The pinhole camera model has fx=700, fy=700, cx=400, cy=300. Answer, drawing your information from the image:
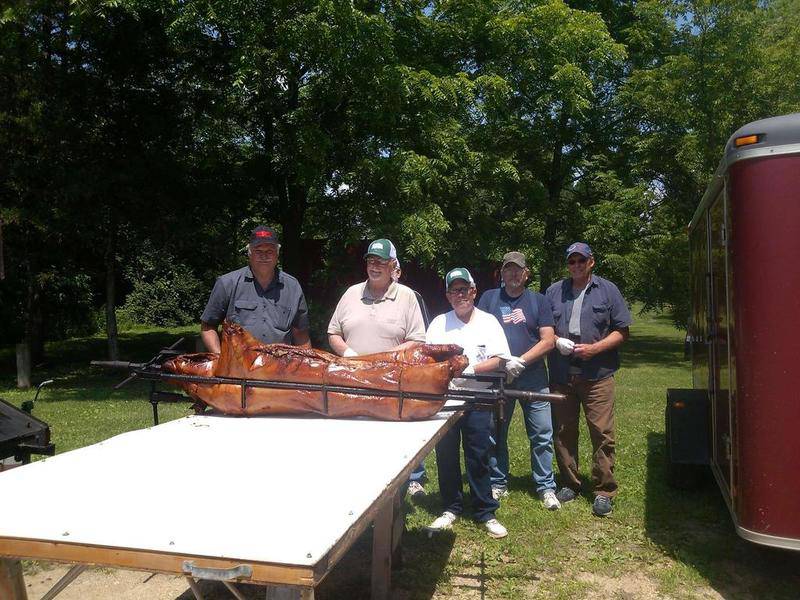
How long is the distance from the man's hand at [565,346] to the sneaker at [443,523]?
160cm

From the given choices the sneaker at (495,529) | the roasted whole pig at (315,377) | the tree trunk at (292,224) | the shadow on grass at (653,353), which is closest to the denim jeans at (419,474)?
the sneaker at (495,529)

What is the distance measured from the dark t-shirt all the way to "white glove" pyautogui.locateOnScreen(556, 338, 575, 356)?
184 millimetres

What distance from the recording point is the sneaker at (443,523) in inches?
205

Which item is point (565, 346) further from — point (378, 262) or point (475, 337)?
point (378, 262)

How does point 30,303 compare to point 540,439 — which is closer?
point 540,439

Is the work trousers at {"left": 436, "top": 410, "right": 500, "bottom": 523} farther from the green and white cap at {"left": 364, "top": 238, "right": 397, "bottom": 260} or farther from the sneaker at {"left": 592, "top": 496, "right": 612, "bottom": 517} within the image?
the green and white cap at {"left": 364, "top": 238, "right": 397, "bottom": 260}

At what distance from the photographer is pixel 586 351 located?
5.70 meters

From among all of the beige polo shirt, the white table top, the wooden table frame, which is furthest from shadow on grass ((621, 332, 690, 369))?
the wooden table frame

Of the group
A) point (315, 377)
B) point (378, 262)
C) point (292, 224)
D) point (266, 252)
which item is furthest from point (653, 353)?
point (315, 377)

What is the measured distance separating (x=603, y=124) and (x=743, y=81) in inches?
232

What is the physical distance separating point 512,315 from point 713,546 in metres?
2.30

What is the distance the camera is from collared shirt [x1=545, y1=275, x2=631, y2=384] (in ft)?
19.1

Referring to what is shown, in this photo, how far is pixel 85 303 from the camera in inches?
883

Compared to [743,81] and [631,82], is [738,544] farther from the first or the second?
[631,82]
